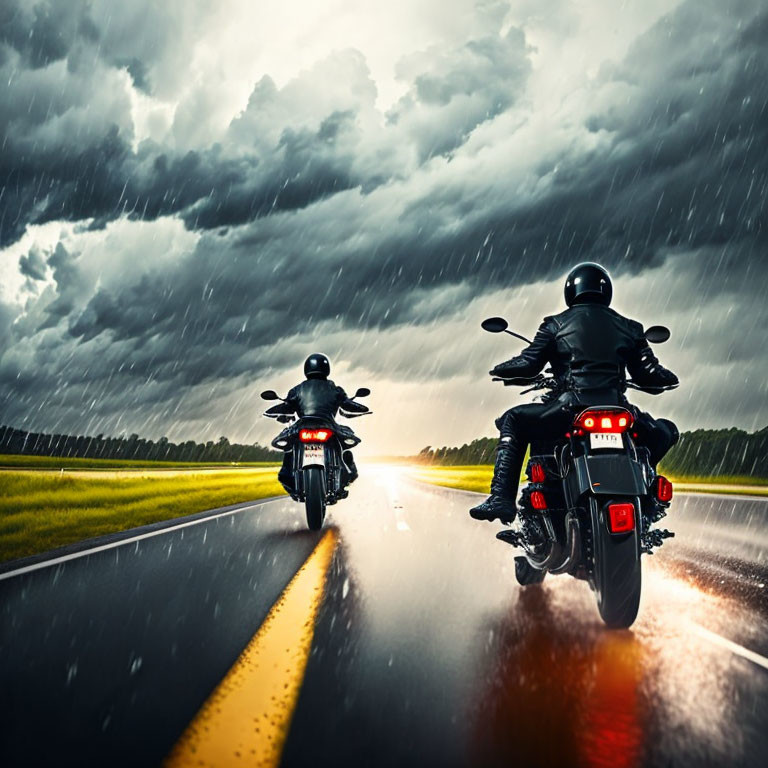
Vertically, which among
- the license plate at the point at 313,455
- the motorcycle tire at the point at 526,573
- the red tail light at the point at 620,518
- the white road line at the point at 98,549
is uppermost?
the license plate at the point at 313,455

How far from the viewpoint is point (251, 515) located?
12.2 metres

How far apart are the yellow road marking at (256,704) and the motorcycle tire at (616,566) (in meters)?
1.81

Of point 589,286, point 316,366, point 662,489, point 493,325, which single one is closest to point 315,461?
point 316,366

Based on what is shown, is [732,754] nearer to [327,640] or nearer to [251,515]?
[327,640]

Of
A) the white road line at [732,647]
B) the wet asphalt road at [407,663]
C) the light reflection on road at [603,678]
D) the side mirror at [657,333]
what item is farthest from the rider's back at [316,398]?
the white road line at [732,647]

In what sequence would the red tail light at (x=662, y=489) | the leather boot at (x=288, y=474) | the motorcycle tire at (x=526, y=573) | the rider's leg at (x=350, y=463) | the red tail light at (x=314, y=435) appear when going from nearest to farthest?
the red tail light at (x=662, y=489) → the motorcycle tire at (x=526, y=573) → the red tail light at (x=314, y=435) → the leather boot at (x=288, y=474) → the rider's leg at (x=350, y=463)

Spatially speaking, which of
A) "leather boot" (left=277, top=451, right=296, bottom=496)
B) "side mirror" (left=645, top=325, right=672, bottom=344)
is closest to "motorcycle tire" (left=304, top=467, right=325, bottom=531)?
"leather boot" (left=277, top=451, right=296, bottom=496)

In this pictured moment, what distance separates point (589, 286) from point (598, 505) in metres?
1.82

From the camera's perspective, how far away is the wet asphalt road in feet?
8.09

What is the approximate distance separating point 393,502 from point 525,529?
435 inches

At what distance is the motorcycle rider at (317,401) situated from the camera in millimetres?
9734

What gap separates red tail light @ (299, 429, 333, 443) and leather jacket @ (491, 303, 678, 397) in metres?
4.51

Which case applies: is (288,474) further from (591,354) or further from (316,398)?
(591,354)

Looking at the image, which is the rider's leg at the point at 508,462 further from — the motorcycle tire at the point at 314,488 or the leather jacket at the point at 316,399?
the leather jacket at the point at 316,399
